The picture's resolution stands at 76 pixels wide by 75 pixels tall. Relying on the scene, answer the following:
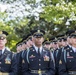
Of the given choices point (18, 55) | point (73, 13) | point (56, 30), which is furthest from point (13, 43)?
point (18, 55)

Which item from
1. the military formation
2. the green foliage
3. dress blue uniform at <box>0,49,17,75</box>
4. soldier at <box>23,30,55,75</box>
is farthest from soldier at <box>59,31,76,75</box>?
the green foliage

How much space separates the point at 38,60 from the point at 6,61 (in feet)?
2.50

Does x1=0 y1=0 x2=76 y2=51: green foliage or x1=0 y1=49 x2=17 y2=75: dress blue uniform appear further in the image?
x1=0 y1=0 x2=76 y2=51: green foliage

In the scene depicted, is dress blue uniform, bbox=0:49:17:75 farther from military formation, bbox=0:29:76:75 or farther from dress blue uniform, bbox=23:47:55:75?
dress blue uniform, bbox=23:47:55:75

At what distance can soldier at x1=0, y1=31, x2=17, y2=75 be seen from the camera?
313 inches

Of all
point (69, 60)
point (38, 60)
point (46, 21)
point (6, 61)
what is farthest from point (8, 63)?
point (46, 21)

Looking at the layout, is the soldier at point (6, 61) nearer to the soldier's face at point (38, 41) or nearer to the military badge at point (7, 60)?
the military badge at point (7, 60)

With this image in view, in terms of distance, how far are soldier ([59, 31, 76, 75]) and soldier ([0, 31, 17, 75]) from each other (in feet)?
3.51

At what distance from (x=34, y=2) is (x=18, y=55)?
19.8 metres

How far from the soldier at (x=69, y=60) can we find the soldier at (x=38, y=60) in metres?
0.28

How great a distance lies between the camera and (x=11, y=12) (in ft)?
97.0

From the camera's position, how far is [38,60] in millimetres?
8242

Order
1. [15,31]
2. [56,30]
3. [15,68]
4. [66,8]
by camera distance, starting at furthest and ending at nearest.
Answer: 1. [15,31]
2. [56,30]
3. [66,8]
4. [15,68]

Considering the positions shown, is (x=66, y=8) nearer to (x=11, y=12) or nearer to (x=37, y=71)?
(x=11, y=12)
